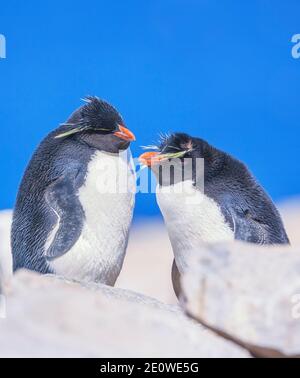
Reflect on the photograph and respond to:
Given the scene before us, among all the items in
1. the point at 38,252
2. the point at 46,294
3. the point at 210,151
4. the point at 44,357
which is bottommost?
the point at 44,357

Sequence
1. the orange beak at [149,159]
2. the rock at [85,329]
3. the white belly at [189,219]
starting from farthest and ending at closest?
the orange beak at [149,159]
the white belly at [189,219]
the rock at [85,329]

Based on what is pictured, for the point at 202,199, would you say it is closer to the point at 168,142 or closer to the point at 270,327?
the point at 168,142

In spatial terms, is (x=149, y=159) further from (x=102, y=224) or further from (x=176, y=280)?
(x=176, y=280)

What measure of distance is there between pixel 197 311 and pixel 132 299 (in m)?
0.48

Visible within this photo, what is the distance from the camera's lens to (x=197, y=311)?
1.43 m

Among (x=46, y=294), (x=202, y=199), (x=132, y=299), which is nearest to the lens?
(x=46, y=294)

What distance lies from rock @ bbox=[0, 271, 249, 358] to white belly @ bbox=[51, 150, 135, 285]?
96 centimetres

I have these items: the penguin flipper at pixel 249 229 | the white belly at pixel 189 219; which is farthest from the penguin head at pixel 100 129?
the penguin flipper at pixel 249 229

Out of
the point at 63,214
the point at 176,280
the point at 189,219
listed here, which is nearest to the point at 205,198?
the point at 189,219

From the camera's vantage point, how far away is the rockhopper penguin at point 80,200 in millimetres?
2406

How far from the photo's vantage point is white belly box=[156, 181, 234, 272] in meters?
2.55

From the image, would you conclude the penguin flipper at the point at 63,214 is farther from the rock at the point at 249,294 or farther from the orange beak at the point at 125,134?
the rock at the point at 249,294

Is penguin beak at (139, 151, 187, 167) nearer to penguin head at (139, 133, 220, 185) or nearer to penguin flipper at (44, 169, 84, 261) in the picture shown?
penguin head at (139, 133, 220, 185)

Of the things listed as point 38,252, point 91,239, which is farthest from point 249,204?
point 38,252
